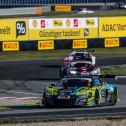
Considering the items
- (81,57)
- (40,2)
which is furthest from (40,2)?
(81,57)

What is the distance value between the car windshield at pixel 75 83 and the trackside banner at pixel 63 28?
2353cm

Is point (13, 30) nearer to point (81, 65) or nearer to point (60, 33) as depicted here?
point (60, 33)

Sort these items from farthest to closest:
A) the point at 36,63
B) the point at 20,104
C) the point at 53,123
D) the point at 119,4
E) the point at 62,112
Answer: the point at 119,4 → the point at 36,63 → the point at 20,104 → the point at 62,112 → the point at 53,123

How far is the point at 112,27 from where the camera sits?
49.2m

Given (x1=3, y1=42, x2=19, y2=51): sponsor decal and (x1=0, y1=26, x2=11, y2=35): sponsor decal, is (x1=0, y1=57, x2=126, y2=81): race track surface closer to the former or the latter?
(x1=3, y1=42, x2=19, y2=51): sponsor decal

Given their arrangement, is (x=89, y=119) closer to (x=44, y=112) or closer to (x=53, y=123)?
(x=53, y=123)

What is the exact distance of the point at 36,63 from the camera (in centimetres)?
4334

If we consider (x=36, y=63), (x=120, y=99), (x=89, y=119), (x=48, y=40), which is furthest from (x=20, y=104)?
(x=48, y=40)

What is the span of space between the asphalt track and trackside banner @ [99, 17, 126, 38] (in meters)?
3.43

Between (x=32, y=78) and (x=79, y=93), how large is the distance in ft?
44.4

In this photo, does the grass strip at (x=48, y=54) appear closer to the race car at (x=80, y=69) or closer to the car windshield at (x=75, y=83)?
the race car at (x=80, y=69)

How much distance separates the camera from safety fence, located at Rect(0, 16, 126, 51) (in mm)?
46719

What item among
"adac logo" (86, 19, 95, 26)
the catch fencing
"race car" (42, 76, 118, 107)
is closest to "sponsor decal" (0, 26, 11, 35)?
"adac logo" (86, 19, 95, 26)

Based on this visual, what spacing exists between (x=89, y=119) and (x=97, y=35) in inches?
1214
